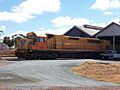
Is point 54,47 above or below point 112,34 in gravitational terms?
below

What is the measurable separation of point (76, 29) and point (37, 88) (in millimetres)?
52734

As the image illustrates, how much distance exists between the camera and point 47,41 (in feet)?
170

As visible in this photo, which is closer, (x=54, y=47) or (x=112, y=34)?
(x=54, y=47)

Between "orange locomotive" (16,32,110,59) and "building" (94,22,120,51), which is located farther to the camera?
"building" (94,22,120,51)

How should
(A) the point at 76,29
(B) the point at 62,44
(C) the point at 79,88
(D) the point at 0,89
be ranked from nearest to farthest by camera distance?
(D) the point at 0,89 → (C) the point at 79,88 → (B) the point at 62,44 → (A) the point at 76,29

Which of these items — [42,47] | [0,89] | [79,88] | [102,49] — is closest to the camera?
[0,89]

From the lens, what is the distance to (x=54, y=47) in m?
52.9

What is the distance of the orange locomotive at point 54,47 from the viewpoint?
49562 millimetres

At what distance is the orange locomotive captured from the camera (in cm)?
4956

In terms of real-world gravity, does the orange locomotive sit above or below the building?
below

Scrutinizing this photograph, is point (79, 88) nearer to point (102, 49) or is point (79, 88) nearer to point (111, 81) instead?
point (111, 81)

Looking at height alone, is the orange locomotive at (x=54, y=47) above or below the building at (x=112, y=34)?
below

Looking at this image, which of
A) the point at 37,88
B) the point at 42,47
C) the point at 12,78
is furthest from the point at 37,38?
the point at 37,88

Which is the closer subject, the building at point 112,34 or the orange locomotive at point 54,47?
the orange locomotive at point 54,47
